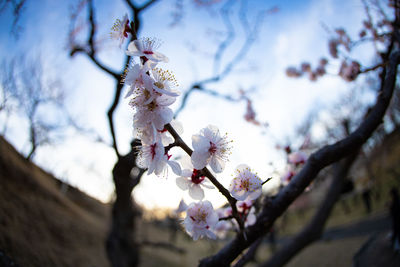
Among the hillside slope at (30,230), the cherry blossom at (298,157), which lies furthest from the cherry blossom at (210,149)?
the hillside slope at (30,230)

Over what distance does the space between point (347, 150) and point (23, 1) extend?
9.93 feet

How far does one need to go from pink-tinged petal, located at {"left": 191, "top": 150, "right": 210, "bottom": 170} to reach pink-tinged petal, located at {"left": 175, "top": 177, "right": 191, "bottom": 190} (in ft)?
0.91

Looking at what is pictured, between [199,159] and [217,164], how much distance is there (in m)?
0.13

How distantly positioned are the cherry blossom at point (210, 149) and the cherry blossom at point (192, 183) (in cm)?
14

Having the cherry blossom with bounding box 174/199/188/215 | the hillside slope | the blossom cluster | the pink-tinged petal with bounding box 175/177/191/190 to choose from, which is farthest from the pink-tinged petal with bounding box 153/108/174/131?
the hillside slope

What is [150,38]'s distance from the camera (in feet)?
3.40

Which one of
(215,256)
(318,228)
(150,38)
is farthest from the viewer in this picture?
(318,228)

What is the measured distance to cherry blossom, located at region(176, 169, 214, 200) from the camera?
1143mm

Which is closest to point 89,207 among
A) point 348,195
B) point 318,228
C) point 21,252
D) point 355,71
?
point 21,252

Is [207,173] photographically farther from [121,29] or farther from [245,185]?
[121,29]

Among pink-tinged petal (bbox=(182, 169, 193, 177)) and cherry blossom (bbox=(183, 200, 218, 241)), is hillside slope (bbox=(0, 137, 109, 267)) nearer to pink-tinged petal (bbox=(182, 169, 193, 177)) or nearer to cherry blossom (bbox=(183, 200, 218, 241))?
cherry blossom (bbox=(183, 200, 218, 241))

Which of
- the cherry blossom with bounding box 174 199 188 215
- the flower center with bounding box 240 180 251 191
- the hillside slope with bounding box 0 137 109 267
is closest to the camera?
the flower center with bounding box 240 180 251 191

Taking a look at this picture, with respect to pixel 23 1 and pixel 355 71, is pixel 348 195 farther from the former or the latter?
pixel 23 1

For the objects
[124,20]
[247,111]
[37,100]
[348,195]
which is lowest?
[348,195]
